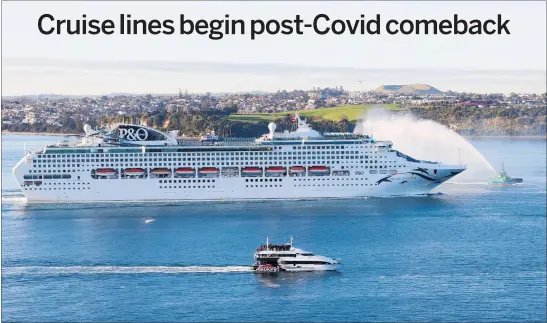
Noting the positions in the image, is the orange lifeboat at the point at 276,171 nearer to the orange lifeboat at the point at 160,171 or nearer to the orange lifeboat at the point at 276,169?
the orange lifeboat at the point at 276,169

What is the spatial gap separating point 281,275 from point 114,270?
3.86 m

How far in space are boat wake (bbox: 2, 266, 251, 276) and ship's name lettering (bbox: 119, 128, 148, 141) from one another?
50.4 ft

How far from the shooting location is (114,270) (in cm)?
2539

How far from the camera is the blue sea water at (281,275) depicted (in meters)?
22.1

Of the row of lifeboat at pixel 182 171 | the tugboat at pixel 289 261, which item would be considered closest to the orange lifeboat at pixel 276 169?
the row of lifeboat at pixel 182 171

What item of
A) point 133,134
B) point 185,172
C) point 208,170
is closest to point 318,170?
point 208,170

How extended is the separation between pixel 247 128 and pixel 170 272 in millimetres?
46583

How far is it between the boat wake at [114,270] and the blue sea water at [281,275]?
5cm

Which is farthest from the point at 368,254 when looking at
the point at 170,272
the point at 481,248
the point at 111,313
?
the point at 111,313

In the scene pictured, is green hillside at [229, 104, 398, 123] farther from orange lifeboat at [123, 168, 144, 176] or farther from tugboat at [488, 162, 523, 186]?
orange lifeboat at [123, 168, 144, 176]

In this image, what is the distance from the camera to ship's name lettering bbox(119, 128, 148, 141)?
40.7 meters

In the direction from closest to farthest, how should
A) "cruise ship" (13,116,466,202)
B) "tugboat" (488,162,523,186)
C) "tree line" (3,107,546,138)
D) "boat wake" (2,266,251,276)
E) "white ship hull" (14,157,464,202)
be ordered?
"boat wake" (2,266,251,276) → "white ship hull" (14,157,464,202) → "cruise ship" (13,116,466,202) → "tugboat" (488,162,523,186) → "tree line" (3,107,546,138)

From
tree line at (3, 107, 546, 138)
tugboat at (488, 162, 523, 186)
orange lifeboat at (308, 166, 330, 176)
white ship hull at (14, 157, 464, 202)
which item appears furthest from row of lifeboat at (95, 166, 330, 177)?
tree line at (3, 107, 546, 138)

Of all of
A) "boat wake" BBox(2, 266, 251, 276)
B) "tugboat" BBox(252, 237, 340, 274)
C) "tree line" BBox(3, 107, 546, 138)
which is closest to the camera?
"boat wake" BBox(2, 266, 251, 276)
